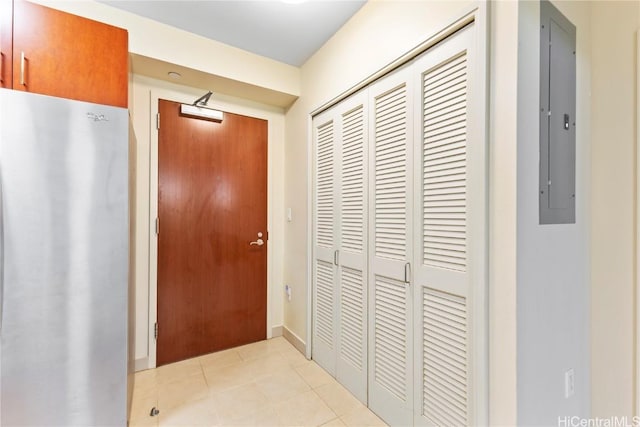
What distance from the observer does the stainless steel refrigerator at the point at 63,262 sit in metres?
1.33

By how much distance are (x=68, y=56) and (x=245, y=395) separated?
236cm

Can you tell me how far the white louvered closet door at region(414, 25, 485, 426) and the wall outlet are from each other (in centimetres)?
44

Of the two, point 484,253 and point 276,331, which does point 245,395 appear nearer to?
point 276,331

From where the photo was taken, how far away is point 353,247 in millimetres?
2020

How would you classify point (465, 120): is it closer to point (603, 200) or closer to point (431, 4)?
point (431, 4)

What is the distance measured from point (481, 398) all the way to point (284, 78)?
2615 millimetres

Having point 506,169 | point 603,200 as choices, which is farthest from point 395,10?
point 603,200

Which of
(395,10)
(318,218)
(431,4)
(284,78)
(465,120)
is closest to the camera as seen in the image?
(465,120)

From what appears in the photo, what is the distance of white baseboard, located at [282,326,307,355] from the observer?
2.54m

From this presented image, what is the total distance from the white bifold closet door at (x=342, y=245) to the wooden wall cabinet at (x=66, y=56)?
1.40 meters

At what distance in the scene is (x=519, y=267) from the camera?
1.11 metres

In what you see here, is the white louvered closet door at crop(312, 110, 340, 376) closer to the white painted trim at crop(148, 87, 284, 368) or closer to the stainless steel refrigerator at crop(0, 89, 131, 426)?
the white painted trim at crop(148, 87, 284, 368)

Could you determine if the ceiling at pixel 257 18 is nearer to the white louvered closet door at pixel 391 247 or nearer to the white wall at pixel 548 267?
the white louvered closet door at pixel 391 247

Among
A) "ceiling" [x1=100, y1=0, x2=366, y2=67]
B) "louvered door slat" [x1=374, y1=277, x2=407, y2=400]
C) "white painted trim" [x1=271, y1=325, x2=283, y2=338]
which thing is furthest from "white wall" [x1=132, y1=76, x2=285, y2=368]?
"louvered door slat" [x1=374, y1=277, x2=407, y2=400]
